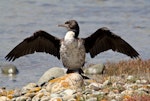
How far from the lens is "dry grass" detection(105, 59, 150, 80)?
17.9m

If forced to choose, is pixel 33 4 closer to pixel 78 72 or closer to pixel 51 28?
pixel 51 28

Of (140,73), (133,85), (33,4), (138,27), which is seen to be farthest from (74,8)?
(133,85)

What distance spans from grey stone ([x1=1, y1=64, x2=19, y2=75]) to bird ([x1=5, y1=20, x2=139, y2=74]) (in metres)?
3.52

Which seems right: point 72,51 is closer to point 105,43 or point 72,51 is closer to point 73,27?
point 73,27

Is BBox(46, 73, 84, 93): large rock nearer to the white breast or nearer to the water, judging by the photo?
the white breast

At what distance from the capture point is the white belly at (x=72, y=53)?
13.8 metres

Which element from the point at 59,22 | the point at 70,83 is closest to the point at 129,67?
the point at 70,83

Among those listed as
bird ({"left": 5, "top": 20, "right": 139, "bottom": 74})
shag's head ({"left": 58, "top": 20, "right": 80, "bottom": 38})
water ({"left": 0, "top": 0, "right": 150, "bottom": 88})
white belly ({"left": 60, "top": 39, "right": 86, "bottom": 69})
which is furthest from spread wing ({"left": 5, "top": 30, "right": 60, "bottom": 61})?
water ({"left": 0, "top": 0, "right": 150, "bottom": 88})

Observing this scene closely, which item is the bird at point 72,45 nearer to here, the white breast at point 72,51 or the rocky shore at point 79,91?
the white breast at point 72,51

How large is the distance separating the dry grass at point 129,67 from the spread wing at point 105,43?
102 inches

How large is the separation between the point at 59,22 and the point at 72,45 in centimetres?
1121

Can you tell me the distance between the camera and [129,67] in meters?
18.2

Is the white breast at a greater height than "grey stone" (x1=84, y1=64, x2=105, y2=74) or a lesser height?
greater

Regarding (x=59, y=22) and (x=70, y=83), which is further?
(x=59, y=22)
